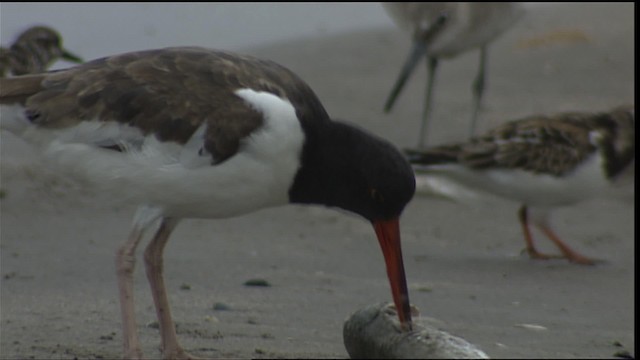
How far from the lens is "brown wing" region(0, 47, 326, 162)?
5.62 meters

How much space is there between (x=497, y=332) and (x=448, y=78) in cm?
752

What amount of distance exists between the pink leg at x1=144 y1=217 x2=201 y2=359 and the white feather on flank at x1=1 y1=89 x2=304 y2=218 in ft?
1.40

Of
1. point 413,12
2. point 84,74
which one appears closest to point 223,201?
point 84,74

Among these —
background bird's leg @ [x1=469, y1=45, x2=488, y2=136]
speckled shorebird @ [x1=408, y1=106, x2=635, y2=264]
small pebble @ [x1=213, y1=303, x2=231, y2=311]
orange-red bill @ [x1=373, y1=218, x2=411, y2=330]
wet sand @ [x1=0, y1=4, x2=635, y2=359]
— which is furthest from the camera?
background bird's leg @ [x1=469, y1=45, x2=488, y2=136]

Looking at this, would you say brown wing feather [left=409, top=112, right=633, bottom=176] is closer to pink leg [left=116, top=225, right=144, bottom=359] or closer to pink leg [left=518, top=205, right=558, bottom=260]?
pink leg [left=518, top=205, right=558, bottom=260]

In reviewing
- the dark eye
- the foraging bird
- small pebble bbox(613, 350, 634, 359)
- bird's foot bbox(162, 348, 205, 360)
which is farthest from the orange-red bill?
the foraging bird

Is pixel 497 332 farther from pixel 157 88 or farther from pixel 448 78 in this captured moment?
pixel 448 78

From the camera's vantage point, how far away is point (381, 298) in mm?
7086

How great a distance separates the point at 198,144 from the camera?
18.4 feet

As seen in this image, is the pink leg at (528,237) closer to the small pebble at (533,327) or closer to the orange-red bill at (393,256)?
the small pebble at (533,327)

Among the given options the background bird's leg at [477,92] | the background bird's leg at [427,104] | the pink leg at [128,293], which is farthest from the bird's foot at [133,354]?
the background bird's leg at [477,92]

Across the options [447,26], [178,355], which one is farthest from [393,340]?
[447,26]

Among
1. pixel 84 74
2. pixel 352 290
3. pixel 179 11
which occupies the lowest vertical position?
pixel 179 11

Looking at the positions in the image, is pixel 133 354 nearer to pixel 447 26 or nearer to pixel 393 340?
pixel 393 340
